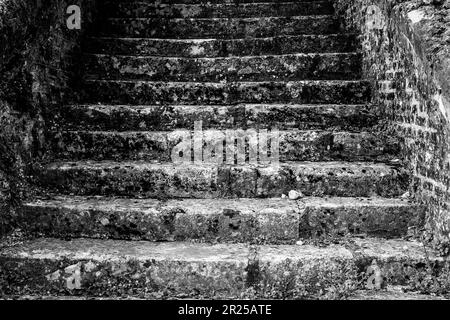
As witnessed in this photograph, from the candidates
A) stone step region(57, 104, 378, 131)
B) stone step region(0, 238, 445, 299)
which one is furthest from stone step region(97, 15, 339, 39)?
stone step region(0, 238, 445, 299)

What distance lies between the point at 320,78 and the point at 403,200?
1.59 meters

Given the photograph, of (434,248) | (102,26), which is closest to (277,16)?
(102,26)

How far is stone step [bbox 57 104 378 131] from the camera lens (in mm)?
3422

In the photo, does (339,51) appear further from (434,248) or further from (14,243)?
(14,243)

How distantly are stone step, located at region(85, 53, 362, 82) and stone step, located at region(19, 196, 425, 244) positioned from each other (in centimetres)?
167

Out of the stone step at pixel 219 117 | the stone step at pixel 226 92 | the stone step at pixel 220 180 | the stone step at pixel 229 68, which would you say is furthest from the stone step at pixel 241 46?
the stone step at pixel 220 180

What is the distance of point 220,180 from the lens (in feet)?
9.72

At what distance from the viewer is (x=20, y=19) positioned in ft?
8.79

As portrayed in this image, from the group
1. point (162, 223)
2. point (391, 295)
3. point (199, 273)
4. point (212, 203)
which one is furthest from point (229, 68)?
point (391, 295)

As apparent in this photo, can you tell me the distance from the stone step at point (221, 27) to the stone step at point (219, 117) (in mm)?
1348

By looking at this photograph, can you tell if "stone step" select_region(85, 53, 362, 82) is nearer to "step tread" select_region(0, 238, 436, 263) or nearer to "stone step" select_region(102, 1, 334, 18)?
"stone step" select_region(102, 1, 334, 18)

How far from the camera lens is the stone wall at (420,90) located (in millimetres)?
2457

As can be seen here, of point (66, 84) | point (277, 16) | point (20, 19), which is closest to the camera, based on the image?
point (20, 19)

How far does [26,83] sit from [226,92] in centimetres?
167
